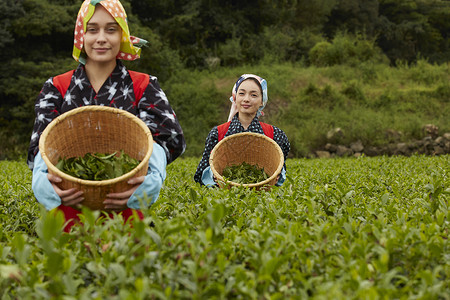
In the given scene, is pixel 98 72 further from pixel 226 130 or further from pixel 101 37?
pixel 226 130

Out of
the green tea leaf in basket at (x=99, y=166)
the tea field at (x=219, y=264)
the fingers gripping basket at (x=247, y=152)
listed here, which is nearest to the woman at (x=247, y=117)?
the fingers gripping basket at (x=247, y=152)

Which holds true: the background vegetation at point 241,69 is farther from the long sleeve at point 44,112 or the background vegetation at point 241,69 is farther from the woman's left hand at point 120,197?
the woman's left hand at point 120,197

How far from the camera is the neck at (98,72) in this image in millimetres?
2426

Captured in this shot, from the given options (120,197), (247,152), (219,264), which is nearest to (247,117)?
(247,152)

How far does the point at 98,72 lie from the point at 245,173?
6.05 feet

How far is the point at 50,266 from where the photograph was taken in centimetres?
125

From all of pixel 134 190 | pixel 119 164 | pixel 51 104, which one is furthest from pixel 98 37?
pixel 134 190

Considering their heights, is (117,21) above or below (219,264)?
above

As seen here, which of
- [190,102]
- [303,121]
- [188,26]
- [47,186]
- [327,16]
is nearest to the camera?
[47,186]

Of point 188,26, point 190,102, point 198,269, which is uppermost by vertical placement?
point 198,269

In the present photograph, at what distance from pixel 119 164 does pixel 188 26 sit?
64.9 ft

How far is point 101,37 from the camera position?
7.57 feet

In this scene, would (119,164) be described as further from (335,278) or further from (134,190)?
(335,278)

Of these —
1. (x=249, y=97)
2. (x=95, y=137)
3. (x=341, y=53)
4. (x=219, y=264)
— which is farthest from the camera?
(x=341, y=53)
